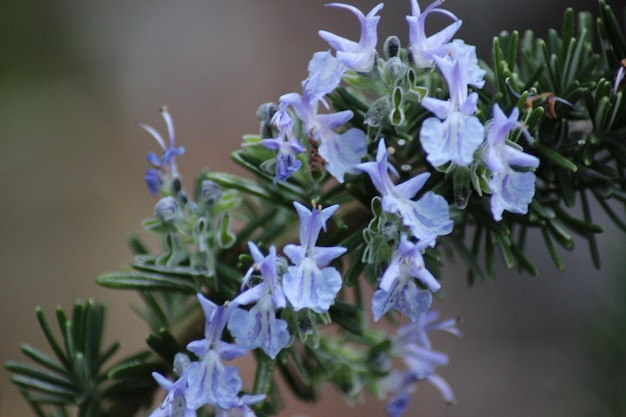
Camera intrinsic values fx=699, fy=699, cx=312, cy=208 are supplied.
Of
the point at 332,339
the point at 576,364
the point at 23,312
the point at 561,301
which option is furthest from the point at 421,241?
the point at 23,312

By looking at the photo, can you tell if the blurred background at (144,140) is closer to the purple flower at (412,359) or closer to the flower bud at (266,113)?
the purple flower at (412,359)

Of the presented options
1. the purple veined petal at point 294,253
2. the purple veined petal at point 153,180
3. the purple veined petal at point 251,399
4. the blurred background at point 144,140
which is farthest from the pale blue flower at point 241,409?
the blurred background at point 144,140

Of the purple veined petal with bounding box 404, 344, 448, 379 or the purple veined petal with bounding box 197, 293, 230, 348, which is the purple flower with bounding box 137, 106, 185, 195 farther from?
the purple veined petal with bounding box 404, 344, 448, 379

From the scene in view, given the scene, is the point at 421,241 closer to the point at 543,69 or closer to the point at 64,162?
the point at 543,69

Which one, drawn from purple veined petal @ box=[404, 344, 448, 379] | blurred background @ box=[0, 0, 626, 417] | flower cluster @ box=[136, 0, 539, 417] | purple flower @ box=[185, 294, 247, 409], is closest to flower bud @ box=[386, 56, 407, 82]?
flower cluster @ box=[136, 0, 539, 417]

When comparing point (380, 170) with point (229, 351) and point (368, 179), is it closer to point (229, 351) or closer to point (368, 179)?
point (368, 179)

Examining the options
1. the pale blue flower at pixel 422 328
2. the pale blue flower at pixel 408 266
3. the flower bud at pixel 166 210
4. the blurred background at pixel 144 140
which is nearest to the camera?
the pale blue flower at pixel 408 266

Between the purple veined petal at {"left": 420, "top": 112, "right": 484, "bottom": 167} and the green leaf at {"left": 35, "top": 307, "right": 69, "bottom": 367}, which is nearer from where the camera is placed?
the purple veined petal at {"left": 420, "top": 112, "right": 484, "bottom": 167}
